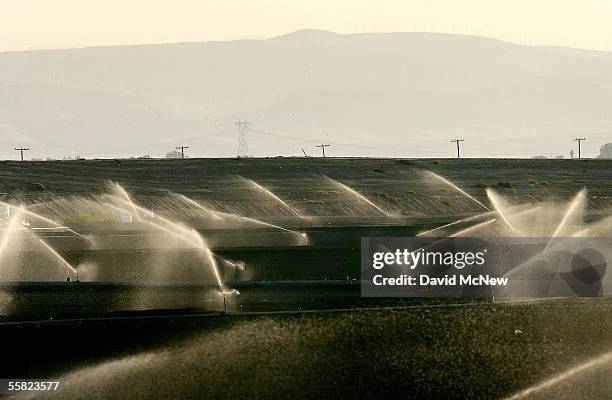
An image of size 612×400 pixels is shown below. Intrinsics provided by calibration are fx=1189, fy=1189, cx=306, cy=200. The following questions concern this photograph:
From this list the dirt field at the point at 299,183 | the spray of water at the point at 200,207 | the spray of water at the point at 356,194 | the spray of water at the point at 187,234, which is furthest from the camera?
the dirt field at the point at 299,183

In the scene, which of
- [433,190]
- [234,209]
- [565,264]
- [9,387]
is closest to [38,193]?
[234,209]

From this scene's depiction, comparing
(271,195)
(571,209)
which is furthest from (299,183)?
(571,209)

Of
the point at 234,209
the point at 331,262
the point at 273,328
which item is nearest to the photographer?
the point at 273,328

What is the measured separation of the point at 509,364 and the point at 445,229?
61120 mm

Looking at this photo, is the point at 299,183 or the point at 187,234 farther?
the point at 299,183

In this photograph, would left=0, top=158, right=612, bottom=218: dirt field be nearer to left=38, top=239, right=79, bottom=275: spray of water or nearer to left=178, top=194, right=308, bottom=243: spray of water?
left=178, top=194, right=308, bottom=243: spray of water

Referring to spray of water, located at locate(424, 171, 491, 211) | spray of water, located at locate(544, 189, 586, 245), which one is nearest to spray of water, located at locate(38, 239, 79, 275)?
spray of water, located at locate(544, 189, 586, 245)

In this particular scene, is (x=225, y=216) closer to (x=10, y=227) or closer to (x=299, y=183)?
(x=10, y=227)

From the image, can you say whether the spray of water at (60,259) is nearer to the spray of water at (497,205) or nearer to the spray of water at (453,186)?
the spray of water at (497,205)

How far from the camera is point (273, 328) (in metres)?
41.3

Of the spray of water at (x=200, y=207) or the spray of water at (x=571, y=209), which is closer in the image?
the spray of water at (x=571, y=209)

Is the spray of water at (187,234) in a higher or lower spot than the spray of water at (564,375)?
higher

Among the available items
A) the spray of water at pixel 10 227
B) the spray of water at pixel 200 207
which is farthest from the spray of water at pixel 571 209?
the spray of water at pixel 10 227

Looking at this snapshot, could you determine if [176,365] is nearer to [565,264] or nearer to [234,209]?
[565,264]
